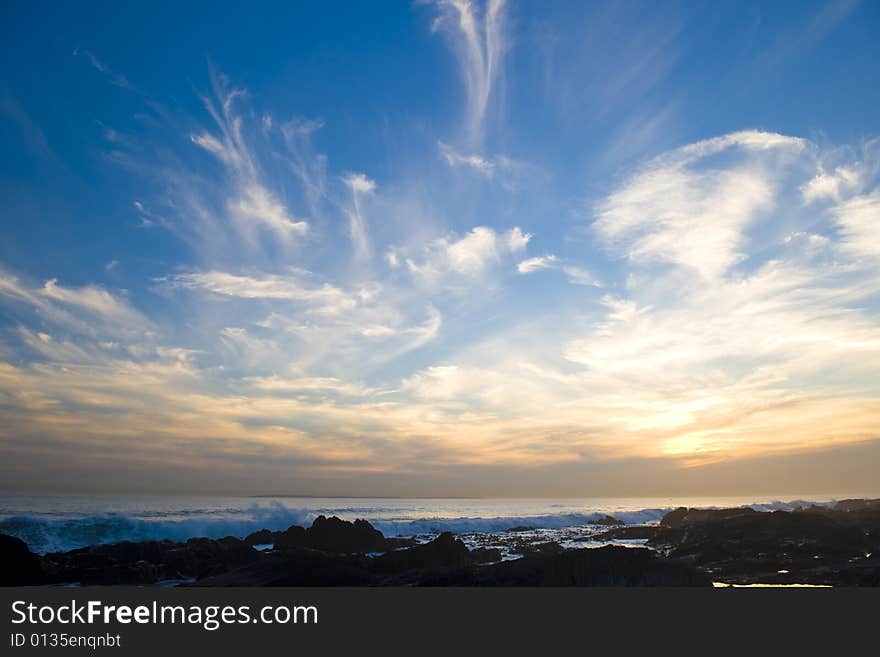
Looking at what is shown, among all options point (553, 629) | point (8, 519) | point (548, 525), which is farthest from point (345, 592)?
point (548, 525)

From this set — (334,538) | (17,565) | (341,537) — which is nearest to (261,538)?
(334,538)

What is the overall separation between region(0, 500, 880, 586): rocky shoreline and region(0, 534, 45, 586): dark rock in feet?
0.14

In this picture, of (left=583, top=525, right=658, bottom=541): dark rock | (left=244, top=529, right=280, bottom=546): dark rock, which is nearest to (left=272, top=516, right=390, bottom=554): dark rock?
(left=244, top=529, right=280, bottom=546): dark rock

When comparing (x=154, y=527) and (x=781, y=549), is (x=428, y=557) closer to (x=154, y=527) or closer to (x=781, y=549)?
(x=781, y=549)

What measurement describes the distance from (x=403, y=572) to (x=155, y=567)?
13.8 meters

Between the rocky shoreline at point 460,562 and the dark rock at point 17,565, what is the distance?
0.04 metres

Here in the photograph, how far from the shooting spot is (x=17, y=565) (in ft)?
87.2

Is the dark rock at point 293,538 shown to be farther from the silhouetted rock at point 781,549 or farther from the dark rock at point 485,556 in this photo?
the silhouetted rock at point 781,549

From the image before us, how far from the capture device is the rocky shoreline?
76.5 ft

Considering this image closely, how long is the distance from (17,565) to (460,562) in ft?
74.1

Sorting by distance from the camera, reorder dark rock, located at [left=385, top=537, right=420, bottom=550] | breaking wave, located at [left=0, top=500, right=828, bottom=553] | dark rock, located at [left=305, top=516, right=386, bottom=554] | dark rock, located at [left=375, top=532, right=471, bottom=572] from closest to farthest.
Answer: dark rock, located at [left=375, top=532, right=471, bottom=572]
dark rock, located at [left=305, top=516, right=386, bottom=554]
breaking wave, located at [left=0, top=500, right=828, bottom=553]
dark rock, located at [left=385, top=537, right=420, bottom=550]

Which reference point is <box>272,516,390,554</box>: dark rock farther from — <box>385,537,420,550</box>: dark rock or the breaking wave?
the breaking wave

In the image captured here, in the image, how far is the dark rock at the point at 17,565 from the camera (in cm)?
2606

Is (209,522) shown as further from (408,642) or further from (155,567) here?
(408,642)
